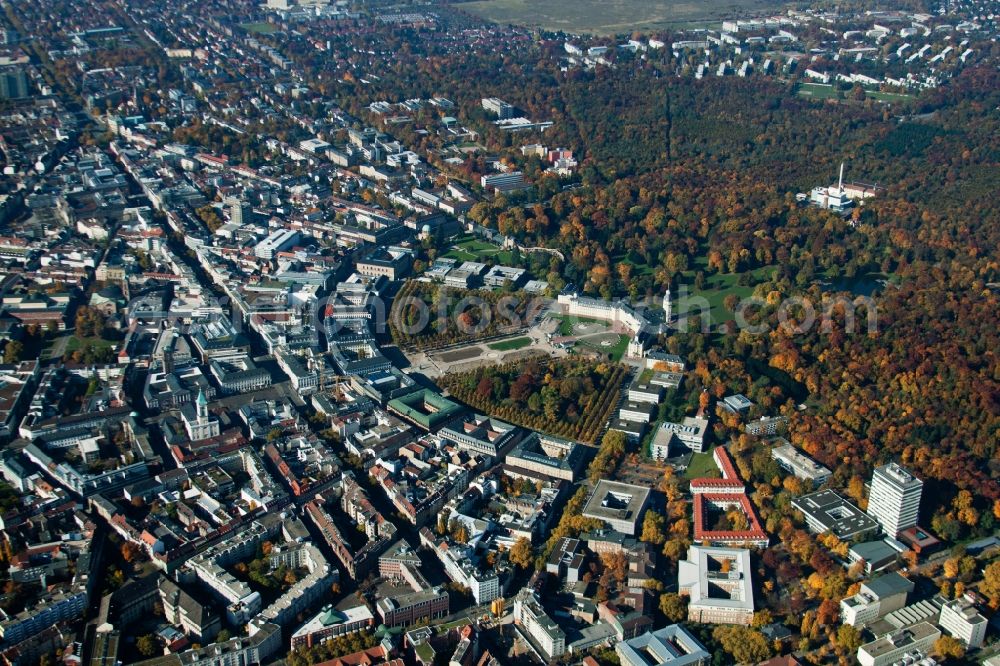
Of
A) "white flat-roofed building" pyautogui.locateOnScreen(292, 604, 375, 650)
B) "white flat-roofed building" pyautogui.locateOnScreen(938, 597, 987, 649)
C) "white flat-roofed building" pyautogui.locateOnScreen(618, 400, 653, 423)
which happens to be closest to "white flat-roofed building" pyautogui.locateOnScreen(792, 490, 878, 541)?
"white flat-roofed building" pyautogui.locateOnScreen(938, 597, 987, 649)

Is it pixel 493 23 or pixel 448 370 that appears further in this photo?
pixel 493 23

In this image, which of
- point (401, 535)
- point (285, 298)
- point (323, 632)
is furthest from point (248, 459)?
point (285, 298)

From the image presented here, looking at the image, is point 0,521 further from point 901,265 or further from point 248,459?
point 901,265

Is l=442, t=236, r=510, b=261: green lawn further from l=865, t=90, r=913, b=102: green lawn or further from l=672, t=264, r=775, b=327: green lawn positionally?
l=865, t=90, r=913, b=102: green lawn

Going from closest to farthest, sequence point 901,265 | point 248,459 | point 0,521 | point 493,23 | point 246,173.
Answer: point 0,521, point 248,459, point 901,265, point 246,173, point 493,23

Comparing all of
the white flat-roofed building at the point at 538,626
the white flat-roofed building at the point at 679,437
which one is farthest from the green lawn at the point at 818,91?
the white flat-roofed building at the point at 538,626
